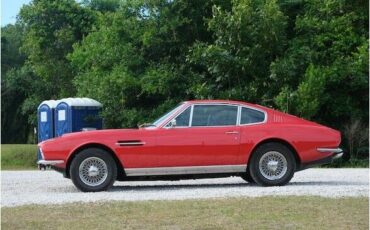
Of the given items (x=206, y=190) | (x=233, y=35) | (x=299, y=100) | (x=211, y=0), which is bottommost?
(x=206, y=190)

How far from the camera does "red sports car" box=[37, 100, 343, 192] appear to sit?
1025cm

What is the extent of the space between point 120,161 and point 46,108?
13.4 m

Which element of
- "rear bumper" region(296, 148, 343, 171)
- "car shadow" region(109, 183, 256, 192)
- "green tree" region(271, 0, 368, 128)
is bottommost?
"car shadow" region(109, 183, 256, 192)

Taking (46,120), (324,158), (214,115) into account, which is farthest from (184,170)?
(46,120)

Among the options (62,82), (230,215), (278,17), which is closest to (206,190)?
(230,215)

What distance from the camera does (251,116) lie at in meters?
10.8

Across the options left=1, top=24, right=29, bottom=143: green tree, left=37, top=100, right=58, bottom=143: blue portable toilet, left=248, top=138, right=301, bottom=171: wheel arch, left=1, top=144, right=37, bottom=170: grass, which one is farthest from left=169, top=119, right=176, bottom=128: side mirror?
left=1, top=24, right=29, bottom=143: green tree

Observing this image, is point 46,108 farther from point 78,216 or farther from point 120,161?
point 78,216

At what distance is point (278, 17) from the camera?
901 inches

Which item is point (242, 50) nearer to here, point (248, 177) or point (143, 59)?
point (143, 59)

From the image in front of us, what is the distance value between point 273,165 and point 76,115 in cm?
1281

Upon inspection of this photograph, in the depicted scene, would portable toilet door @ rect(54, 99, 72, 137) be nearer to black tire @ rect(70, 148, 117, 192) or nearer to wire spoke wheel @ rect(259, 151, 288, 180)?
black tire @ rect(70, 148, 117, 192)

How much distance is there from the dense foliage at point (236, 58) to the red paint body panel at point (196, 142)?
1103 cm

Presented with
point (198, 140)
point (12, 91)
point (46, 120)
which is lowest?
point (198, 140)
